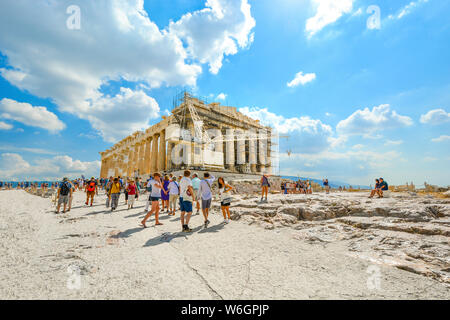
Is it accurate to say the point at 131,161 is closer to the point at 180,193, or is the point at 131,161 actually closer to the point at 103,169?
the point at 103,169

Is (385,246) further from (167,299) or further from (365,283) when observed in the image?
(167,299)

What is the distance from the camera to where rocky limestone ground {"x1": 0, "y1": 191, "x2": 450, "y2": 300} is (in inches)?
104

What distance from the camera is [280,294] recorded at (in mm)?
2605

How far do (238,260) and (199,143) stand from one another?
24.1 metres

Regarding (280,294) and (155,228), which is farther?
(155,228)

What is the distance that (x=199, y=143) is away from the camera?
2717 cm

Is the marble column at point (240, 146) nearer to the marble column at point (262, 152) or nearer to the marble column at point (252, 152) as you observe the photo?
the marble column at point (252, 152)

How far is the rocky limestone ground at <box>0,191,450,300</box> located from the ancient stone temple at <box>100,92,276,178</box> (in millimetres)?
19569

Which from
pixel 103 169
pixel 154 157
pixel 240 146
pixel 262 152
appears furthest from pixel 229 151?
pixel 103 169

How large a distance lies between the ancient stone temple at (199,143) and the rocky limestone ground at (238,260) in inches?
770

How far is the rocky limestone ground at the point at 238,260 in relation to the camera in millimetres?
2645

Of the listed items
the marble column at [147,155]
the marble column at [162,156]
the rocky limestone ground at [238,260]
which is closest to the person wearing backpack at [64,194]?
the rocky limestone ground at [238,260]
